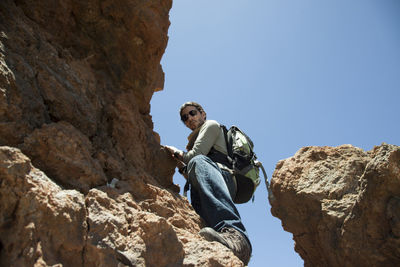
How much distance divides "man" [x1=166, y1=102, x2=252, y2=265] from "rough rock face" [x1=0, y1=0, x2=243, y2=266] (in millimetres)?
261

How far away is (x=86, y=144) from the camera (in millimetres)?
3904

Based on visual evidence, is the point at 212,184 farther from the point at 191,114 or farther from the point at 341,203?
the point at 341,203

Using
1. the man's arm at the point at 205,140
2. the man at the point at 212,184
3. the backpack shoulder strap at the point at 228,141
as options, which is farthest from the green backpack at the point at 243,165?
the man's arm at the point at 205,140

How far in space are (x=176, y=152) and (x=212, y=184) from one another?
1.19 meters

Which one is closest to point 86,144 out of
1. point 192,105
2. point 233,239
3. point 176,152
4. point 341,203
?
point 233,239

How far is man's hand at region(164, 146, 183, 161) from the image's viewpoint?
558cm

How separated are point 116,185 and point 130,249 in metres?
1.03

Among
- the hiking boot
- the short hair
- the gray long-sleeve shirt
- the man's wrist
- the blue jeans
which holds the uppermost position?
the short hair

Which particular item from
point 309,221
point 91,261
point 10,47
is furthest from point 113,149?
point 309,221

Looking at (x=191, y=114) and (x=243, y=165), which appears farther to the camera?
(x=191, y=114)

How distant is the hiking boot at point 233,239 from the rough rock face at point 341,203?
90.3 inches

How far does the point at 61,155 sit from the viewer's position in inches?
136

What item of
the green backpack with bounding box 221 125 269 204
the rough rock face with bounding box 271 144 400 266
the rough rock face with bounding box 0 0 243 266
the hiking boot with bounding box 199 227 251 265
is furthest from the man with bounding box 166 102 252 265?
the rough rock face with bounding box 271 144 400 266

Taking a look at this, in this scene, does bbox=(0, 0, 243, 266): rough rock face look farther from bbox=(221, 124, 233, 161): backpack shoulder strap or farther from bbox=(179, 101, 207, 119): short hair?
bbox=(221, 124, 233, 161): backpack shoulder strap
